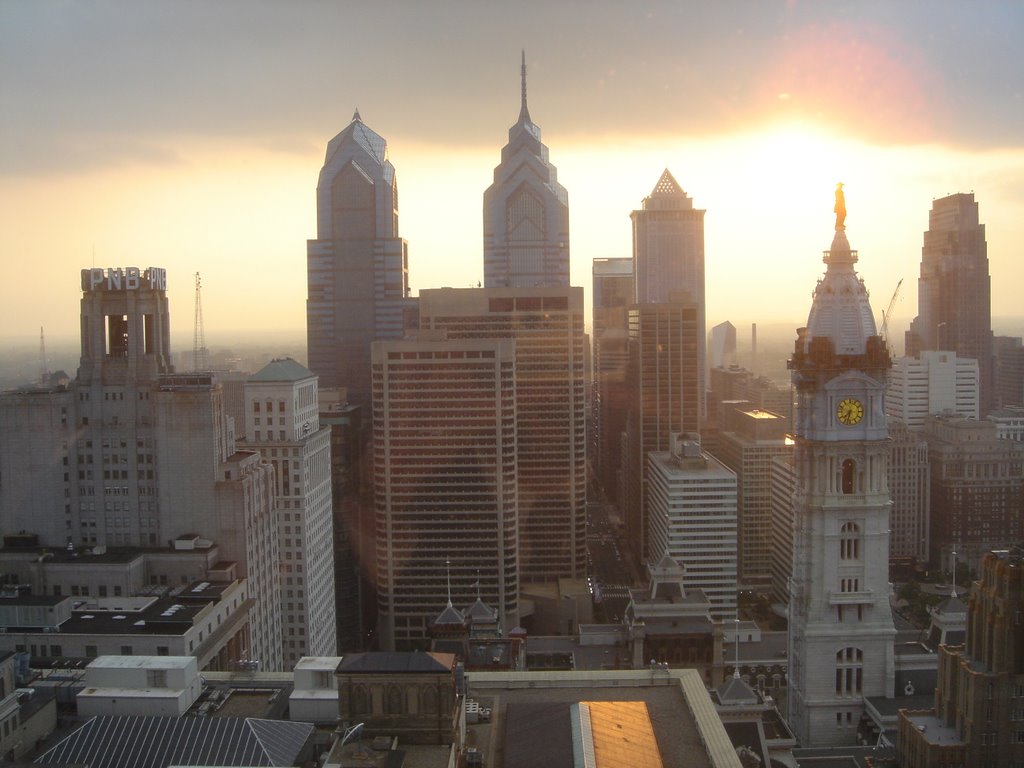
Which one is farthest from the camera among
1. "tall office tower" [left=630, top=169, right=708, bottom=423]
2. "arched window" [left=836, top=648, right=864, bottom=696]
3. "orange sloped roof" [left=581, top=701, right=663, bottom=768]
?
"tall office tower" [left=630, top=169, right=708, bottom=423]

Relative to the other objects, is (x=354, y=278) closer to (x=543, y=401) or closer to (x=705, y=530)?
(x=543, y=401)

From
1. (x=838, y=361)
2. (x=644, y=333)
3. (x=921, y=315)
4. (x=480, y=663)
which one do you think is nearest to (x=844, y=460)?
(x=838, y=361)

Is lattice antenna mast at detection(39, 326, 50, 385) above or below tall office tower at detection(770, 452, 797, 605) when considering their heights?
above

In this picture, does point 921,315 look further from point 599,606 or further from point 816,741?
point 816,741

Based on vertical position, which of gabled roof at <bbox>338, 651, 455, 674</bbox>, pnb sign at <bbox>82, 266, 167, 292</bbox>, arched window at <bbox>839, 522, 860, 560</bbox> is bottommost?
arched window at <bbox>839, 522, 860, 560</bbox>

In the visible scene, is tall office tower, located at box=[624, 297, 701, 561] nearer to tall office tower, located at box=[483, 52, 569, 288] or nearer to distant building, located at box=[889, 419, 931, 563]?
distant building, located at box=[889, 419, 931, 563]

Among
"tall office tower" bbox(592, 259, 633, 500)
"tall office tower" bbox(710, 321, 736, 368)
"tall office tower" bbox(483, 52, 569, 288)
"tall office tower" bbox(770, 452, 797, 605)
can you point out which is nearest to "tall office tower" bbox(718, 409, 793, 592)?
"tall office tower" bbox(770, 452, 797, 605)
